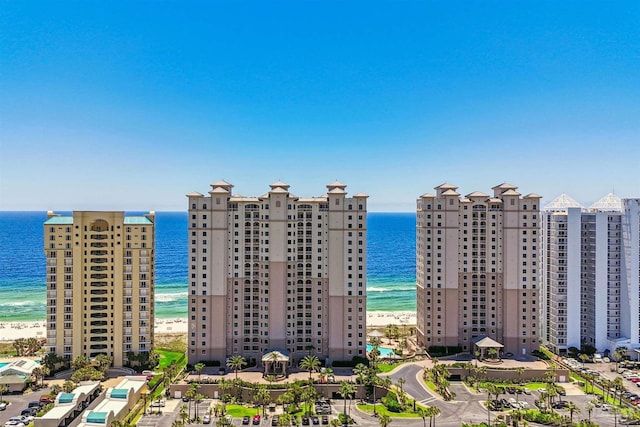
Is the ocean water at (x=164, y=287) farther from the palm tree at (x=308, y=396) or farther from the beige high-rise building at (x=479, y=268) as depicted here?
the palm tree at (x=308, y=396)

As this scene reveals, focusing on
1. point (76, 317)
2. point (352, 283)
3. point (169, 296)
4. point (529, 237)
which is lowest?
point (169, 296)

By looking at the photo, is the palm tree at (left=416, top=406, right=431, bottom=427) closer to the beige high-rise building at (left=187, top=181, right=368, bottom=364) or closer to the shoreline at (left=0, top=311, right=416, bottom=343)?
the beige high-rise building at (left=187, top=181, right=368, bottom=364)

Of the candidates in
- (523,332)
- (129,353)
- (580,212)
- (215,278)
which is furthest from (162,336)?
(580,212)

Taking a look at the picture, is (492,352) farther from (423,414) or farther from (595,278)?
(423,414)

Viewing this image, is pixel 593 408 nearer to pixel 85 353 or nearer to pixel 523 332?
pixel 523 332

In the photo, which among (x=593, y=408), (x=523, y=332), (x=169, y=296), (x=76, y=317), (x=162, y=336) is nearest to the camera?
(x=593, y=408)

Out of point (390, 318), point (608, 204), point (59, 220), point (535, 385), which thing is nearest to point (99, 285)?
→ point (59, 220)

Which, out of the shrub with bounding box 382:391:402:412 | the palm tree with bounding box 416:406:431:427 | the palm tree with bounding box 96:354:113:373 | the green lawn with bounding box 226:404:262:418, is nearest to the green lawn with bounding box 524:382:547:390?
the palm tree with bounding box 416:406:431:427
